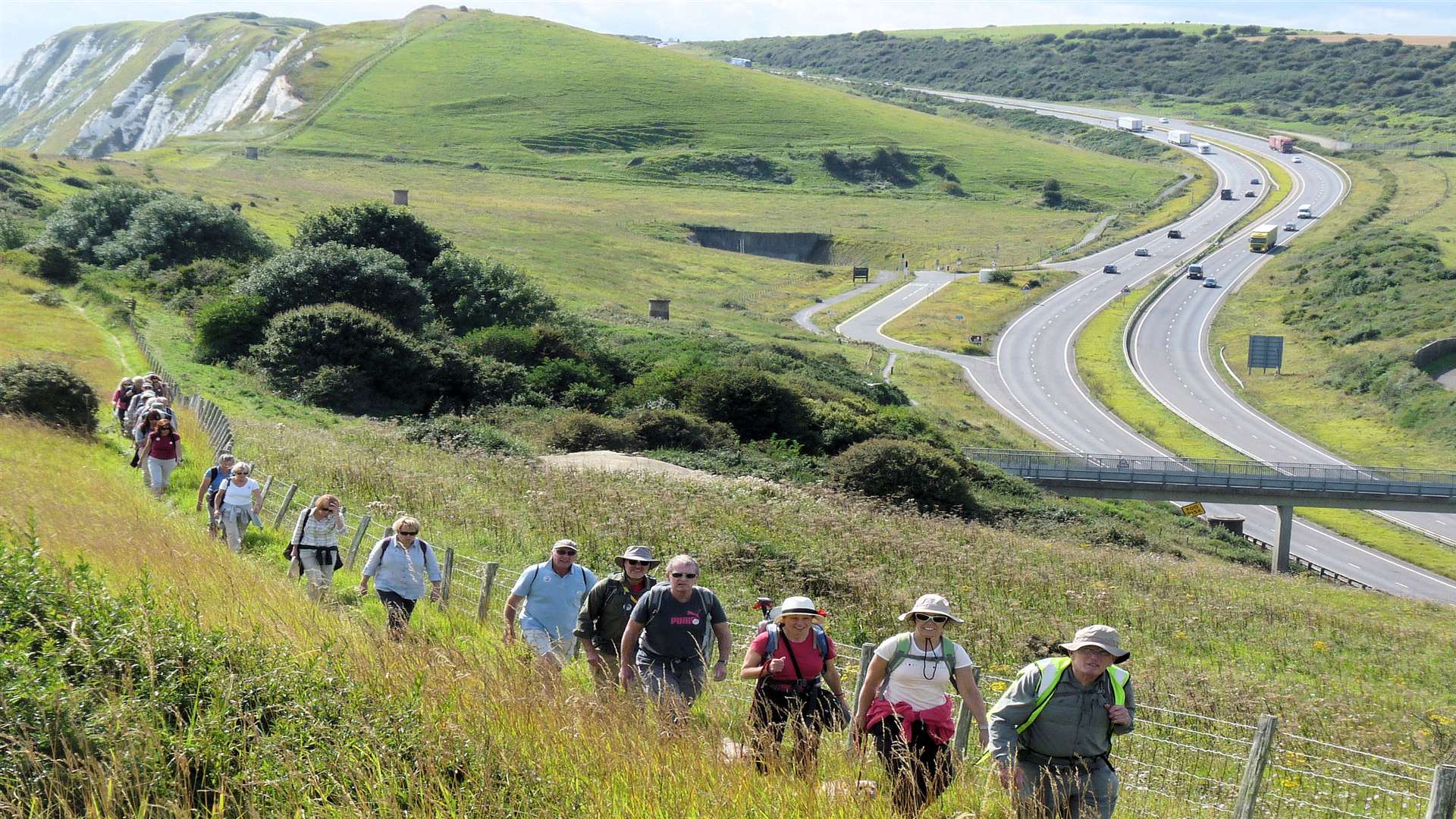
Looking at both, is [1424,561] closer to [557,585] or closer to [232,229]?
[557,585]

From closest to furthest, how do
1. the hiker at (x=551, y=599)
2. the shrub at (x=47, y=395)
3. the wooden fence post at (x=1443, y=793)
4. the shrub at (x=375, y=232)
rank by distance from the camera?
the wooden fence post at (x=1443, y=793) < the hiker at (x=551, y=599) < the shrub at (x=47, y=395) < the shrub at (x=375, y=232)

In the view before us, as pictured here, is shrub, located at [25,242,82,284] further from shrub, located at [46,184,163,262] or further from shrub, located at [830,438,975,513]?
shrub, located at [830,438,975,513]

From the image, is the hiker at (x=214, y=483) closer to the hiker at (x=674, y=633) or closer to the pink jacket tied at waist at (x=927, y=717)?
the hiker at (x=674, y=633)

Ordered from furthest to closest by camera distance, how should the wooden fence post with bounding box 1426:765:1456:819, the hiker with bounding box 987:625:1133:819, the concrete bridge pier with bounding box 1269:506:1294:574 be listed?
the concrete bridge pier with bounding box 1269:506:1294:574, the hiker with bounding box 987:625:1133:819, the wooden fence post with bounding box 1426:765:1456:819

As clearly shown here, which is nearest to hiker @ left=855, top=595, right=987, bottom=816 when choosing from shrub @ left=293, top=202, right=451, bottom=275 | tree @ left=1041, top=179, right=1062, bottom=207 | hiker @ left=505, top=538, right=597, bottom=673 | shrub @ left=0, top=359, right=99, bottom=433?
hiker @ left=505, top=538, right=597, bottom=673

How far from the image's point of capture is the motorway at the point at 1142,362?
4816cm

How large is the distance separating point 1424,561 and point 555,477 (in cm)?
3741

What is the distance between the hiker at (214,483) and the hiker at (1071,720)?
984 centimetres

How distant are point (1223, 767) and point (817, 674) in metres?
4.12

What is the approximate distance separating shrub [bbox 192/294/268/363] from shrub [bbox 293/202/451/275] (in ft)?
23.7

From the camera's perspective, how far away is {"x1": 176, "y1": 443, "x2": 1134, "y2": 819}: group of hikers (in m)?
6.09

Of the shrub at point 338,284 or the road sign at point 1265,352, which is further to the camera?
the road sign at point 1265,352

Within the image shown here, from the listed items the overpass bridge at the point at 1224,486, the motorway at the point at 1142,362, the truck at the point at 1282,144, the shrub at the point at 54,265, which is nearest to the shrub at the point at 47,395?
the overpass bridge at the point at 1224,486

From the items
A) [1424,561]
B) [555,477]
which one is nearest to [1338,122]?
[1424,561]
